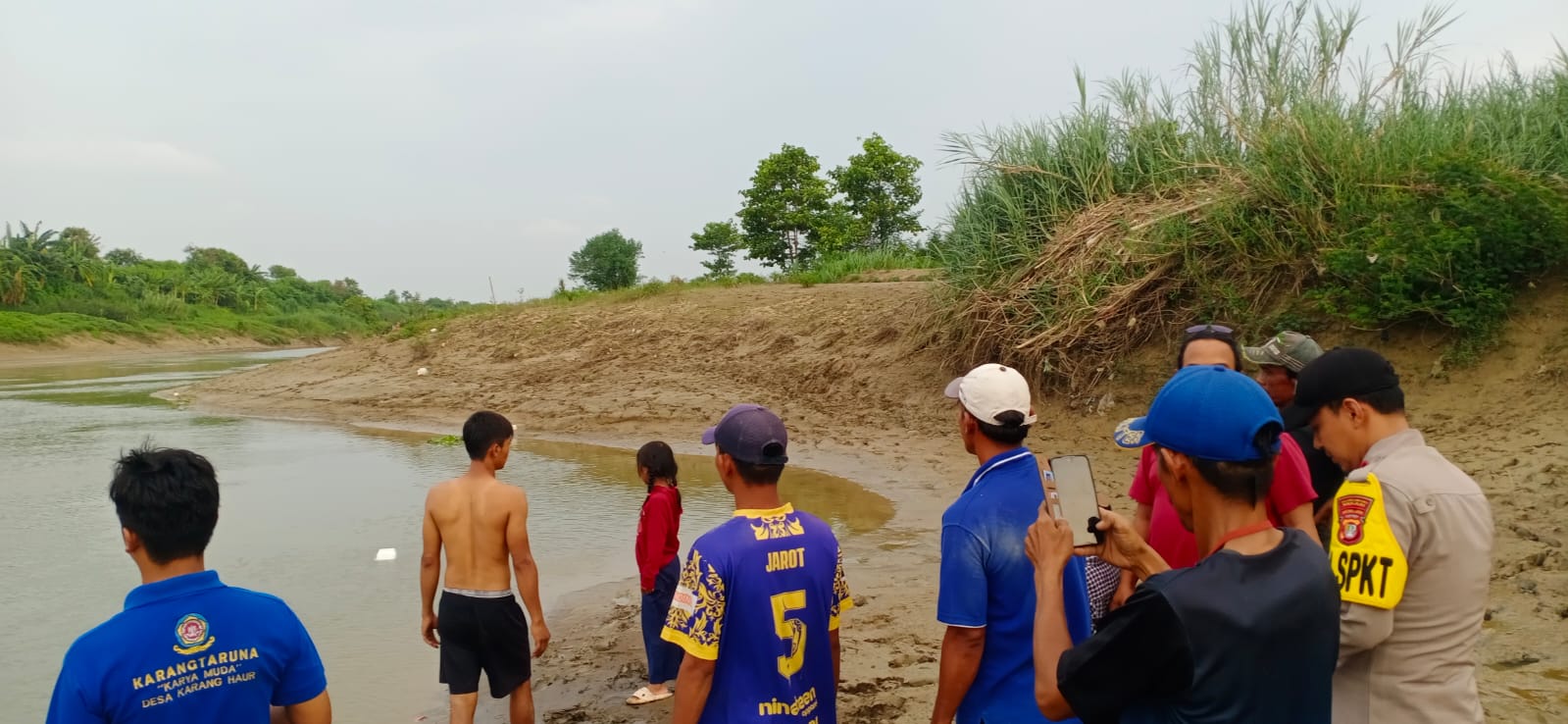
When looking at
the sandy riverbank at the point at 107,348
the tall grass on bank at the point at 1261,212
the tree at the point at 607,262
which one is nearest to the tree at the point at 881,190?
the tree at the point at 607,262

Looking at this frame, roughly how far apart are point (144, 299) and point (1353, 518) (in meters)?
60.6

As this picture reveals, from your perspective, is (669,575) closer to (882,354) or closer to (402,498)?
(402,498)

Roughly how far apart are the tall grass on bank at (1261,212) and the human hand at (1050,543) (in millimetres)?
7966

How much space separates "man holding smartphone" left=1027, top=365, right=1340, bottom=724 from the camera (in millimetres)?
1682

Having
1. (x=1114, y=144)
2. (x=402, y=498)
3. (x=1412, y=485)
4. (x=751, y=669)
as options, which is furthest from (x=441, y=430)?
(x=1412, y=485)

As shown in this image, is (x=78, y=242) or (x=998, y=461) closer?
(x=998, y=461)

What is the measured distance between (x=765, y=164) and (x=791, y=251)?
298 centimetres

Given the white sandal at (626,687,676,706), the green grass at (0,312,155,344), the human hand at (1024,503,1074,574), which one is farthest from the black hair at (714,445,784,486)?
the green grass at (0,312,155,344)

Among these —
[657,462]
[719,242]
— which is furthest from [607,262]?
[657,462]

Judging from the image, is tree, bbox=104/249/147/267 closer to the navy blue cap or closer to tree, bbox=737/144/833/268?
tree, bbox=737/144/833/268

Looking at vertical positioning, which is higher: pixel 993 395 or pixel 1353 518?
pixel 993 395

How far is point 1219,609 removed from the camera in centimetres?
167

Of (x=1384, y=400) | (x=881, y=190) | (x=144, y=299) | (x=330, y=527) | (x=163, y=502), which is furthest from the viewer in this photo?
(x=144, y=299)

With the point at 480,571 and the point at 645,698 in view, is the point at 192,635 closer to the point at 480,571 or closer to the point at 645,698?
the point at 480,571
